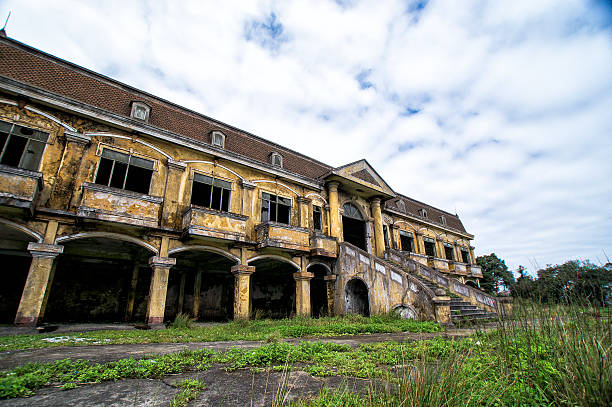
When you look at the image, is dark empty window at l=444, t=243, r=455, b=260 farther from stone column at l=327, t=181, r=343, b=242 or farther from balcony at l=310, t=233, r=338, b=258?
balcony at l=310, t=233, r=338, b=258

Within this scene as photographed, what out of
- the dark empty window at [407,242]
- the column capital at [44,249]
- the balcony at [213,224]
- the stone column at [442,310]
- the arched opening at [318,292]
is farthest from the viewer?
the dark empty window at [407,242]

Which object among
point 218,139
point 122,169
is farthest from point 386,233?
point 122,169

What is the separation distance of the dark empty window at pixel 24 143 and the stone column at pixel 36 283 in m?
2.65

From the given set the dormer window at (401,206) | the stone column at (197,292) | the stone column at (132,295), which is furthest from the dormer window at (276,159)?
the dormer window at (401,206)

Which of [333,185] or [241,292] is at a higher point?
[333,185]

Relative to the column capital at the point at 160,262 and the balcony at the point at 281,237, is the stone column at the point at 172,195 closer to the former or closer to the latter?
the column capital at the point at 160,262

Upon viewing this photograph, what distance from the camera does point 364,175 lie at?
1752 centimetres

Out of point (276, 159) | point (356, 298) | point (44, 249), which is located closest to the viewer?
point (44, 249)

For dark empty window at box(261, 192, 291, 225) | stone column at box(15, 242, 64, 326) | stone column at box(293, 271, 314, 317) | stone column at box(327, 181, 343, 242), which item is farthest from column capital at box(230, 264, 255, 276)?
stone column at box(15, 242, 64, 326)

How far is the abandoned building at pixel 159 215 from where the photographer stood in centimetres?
935

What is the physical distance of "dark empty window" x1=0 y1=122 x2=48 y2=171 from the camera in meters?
9.12

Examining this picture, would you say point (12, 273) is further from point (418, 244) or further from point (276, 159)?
point (418, 244)

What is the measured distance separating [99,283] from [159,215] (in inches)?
208

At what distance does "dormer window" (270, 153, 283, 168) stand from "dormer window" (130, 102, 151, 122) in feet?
19.4
